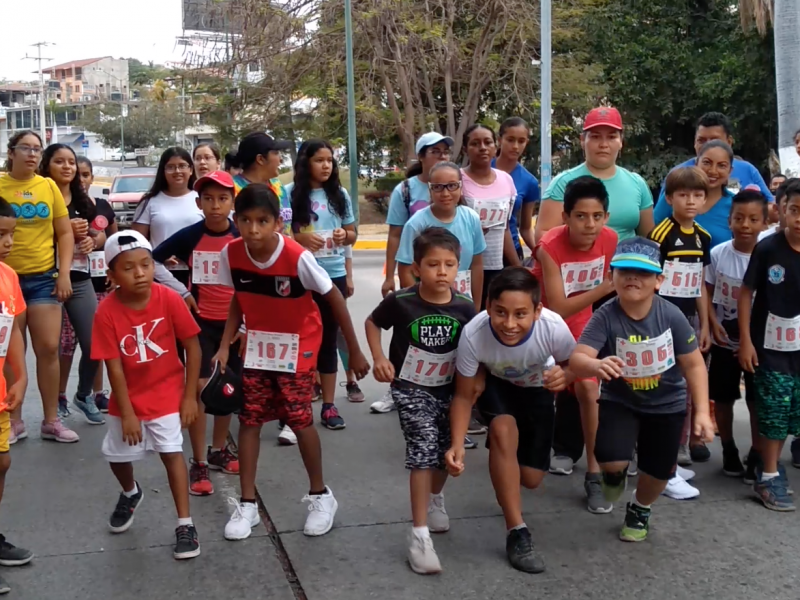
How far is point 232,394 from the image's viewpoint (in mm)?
4156

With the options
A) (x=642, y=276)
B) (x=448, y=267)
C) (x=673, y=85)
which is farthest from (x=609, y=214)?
(x=673, y=85)

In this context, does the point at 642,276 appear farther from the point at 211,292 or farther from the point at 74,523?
the point at 74,523

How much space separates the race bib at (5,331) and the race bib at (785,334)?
366cm

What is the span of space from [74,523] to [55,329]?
62.1 inches

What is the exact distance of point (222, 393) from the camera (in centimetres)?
414

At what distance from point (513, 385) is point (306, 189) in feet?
8.30

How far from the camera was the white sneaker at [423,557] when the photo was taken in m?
3.72

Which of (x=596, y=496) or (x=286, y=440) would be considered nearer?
(x=596, y=496)

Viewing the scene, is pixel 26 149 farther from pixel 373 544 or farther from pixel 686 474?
pixel 686 474

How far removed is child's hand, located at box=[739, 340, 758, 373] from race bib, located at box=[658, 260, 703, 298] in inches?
14.3

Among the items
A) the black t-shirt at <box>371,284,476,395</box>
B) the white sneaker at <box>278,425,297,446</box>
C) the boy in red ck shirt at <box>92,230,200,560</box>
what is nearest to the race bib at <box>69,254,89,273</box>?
the white sneaker at <box>278,425,297,446</box>

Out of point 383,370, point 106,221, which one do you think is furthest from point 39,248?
point 383,370

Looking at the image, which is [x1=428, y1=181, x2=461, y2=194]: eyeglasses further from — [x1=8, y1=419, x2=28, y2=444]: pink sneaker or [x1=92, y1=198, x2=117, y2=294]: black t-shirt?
[x1=8, y1=419, x2=28, y2=444]: pink sneaker

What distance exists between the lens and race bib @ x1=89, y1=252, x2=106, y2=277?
19.7ft
